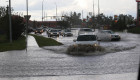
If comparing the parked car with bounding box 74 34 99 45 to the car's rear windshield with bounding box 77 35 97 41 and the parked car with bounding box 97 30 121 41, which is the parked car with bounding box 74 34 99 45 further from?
the parked car with bounding box 97 30 121 41

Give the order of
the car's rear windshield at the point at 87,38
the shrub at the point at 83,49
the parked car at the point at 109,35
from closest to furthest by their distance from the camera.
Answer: the shrub at the point at 83,49
the car's rear windshield at the point at 87,38
the parked car at the point at 109,35

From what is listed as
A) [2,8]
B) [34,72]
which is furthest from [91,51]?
[2,8]

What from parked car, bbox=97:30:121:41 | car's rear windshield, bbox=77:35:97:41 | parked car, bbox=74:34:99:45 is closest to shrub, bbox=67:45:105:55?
parked car, bbox=74:34:99:45

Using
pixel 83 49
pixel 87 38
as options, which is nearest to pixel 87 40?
pixel 87 38

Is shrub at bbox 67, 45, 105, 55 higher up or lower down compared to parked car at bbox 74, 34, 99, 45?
lower down

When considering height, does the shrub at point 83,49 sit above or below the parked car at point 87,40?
below

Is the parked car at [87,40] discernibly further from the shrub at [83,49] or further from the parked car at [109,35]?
the parked car at [109,35]

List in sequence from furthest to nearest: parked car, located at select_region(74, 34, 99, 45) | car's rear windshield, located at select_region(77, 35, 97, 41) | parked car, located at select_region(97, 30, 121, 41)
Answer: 1. parked car, located at select_region(97, 30, 121, 41)
2. car's rear windshield, located at select_region(77, 35, 97, 41)
3. parked car, located at select_region(74, 34, 99, 45)

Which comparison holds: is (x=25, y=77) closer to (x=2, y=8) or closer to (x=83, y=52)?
(x=83, y=52)

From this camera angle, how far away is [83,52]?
22391 millimetres

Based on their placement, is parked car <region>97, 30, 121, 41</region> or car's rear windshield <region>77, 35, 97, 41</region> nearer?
car's rear windshield <region>77, 35, 97, 41</region>

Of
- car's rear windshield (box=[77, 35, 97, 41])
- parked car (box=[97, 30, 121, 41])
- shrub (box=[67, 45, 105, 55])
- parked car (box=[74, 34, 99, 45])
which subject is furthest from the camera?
parked car (box=[97, 30, 121, 41])

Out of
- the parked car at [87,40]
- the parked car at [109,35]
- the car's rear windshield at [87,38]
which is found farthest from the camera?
the parked car at [109,35]

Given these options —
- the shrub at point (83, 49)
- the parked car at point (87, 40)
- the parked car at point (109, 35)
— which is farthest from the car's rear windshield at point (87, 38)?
the parked car at point (109, 35)
